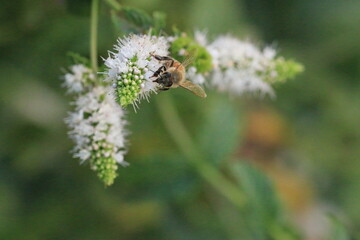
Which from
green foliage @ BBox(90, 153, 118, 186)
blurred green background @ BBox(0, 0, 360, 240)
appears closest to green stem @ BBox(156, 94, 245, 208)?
blurred green background @ BBox(0, 0, 360, 240)

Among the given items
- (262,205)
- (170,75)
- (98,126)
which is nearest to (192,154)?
(262,205)

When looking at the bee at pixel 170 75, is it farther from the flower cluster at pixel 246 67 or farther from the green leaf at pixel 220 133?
the green leaf at pixel 220 133

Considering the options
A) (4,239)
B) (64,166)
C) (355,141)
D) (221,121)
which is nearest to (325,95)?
(355,141)

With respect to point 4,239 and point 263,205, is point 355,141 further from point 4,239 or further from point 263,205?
point 4,239

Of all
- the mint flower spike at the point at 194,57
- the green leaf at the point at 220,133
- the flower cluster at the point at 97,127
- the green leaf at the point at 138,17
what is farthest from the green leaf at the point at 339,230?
the green leaf at the point at 138,17

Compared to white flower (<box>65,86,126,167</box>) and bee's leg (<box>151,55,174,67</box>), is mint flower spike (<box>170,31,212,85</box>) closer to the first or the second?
bee's leg (<box>151,55,174,67</box>)
